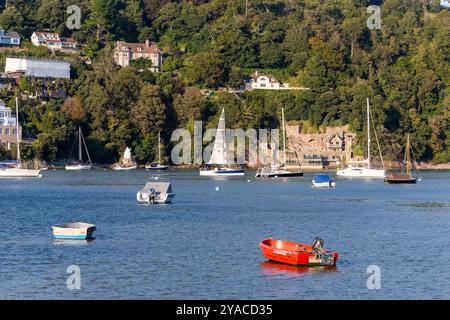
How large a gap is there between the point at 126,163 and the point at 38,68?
24.9m

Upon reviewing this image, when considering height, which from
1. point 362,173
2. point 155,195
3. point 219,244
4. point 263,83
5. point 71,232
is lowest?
point 219,244

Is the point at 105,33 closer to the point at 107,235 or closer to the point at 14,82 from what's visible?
the point at 14,82

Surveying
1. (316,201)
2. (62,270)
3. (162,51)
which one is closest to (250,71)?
(162,51)

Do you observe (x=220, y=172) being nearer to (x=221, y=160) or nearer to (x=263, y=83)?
(x=221, y=160)

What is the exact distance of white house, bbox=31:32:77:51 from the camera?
17638 cm

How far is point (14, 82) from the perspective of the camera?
527ft

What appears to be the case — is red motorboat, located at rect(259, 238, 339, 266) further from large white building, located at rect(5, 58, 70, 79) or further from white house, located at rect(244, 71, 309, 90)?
white house, located at rect(244, 71, 309, 90)

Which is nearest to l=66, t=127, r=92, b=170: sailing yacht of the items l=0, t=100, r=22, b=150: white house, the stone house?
l=0, t=100, r=22, b=150: white house

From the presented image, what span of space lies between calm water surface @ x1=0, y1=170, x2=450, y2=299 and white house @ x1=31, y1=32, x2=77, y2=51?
3443 inches

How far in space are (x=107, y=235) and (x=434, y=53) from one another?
135 m

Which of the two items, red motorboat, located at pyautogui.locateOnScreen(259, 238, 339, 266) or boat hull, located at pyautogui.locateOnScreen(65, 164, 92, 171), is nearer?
red motorboat, located at pyautogui.locateOnScreen(259, 238, 339, 266)

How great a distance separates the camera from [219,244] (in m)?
50.4

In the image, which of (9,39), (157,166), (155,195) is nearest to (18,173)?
(157,166)

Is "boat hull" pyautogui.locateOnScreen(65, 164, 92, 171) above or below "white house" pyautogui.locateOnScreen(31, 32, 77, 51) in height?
below
